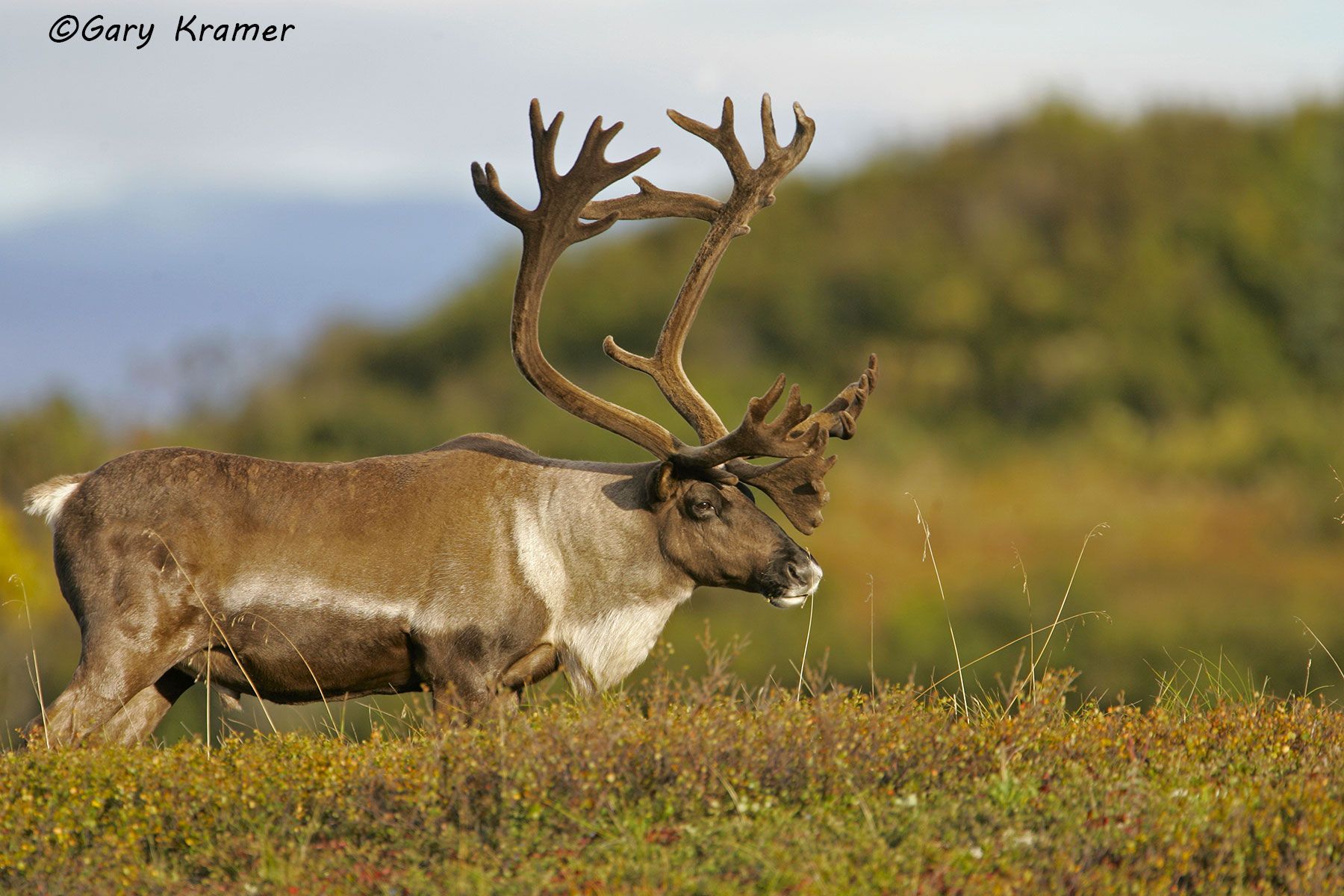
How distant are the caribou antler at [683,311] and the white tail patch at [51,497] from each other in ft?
7.00

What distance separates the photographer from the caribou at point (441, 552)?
6.71 m

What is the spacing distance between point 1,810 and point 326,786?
46.1 inches

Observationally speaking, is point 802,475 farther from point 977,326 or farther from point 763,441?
point 977,326

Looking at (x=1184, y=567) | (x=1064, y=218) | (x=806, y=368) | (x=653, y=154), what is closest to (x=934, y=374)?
(x=806, y=368)

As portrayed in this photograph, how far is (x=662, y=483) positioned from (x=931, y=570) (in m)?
43.3

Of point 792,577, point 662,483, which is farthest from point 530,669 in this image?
point 792,577

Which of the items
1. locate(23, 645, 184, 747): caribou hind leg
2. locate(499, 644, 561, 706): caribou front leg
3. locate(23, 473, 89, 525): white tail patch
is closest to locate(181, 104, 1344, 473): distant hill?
locate(499, 644, 561, 706): caribou front leg

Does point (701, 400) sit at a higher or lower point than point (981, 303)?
higher

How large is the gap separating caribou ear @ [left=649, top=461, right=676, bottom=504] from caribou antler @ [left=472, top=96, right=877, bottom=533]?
72 millimetres

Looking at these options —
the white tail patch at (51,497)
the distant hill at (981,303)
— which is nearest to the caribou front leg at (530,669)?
the white tail patch at (51,497)

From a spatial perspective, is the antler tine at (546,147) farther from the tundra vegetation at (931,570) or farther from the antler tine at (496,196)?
the tundra vegetation at (931,570)

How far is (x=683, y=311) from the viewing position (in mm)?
8023

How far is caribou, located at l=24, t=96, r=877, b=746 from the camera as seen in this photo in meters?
6.71

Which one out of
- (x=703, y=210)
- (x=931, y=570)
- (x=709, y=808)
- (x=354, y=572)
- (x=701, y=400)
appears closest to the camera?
(x=709, y=808)
